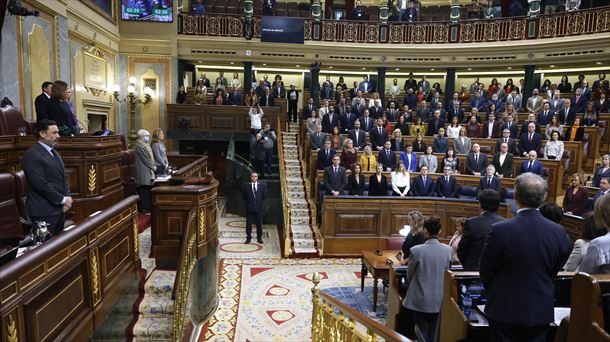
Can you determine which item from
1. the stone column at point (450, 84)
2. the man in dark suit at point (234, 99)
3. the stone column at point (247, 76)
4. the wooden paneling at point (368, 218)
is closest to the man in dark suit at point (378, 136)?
the wooden paneling at point (368, 218)

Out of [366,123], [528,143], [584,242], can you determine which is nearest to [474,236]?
[584,242]

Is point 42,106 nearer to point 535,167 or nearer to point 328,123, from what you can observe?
point 328,123

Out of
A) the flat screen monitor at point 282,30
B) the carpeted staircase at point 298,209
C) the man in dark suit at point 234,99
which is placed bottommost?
the carpeted staircase at point 298,209

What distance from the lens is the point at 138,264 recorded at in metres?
3.73

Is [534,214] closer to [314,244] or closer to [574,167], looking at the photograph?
[314,244]

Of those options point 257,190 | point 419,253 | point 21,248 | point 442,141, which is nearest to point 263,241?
point 257,190

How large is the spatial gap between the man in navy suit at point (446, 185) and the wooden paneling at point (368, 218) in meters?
0.36

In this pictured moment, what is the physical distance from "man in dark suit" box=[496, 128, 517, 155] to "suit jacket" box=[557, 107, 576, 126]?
6.90 feet

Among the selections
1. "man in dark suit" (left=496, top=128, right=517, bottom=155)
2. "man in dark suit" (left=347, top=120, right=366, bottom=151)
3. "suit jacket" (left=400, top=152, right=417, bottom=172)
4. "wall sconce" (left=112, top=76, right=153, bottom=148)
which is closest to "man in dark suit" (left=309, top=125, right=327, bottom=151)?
"man in dark suit" (left=347, top=120, right=366, bottom=151)

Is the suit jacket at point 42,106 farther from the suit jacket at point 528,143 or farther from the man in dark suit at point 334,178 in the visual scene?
the suit jacket at point 528,143

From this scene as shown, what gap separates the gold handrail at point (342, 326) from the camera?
2.05 metres

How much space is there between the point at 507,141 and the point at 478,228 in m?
6.30

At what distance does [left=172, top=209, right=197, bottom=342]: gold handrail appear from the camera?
359 centimetres

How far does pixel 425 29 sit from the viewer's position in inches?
575
